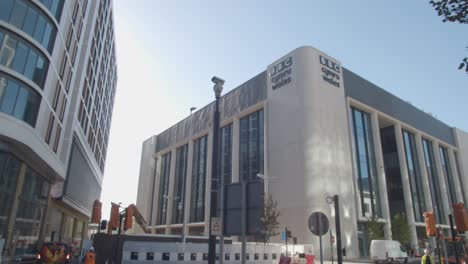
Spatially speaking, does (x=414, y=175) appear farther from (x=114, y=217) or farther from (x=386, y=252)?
(x=114, y=217)

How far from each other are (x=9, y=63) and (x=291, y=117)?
3018 centimetres

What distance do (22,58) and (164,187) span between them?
174ft

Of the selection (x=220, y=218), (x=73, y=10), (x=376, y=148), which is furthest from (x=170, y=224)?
(x=220, y=218)

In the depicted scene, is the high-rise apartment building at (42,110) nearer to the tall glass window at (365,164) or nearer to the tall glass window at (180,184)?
the tall glass window at (180,184)

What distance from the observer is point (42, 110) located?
86.1 feet

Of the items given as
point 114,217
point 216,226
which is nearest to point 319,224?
point 216,226

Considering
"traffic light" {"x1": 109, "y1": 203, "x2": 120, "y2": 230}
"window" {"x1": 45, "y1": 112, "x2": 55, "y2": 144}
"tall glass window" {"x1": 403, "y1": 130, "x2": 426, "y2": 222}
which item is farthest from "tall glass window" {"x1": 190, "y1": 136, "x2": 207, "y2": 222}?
"traffic light" {"x1": 109, "y1": 203, "x2": 120, "y2": 230}

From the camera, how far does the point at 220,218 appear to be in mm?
8109

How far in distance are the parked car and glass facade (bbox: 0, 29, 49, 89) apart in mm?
12696

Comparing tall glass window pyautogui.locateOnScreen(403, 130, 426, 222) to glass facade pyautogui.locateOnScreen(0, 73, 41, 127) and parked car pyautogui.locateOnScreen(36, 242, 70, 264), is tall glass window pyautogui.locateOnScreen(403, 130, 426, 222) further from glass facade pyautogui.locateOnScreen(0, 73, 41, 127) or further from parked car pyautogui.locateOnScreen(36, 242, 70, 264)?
glass facade pyautogui.locateOnScreen(0, 73, 41, 127)

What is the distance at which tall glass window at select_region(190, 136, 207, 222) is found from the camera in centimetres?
5781

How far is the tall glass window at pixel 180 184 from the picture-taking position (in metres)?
64.4

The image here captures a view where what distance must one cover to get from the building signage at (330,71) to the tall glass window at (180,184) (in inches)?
1349

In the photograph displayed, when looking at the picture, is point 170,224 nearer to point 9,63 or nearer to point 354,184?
point 354,184
